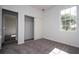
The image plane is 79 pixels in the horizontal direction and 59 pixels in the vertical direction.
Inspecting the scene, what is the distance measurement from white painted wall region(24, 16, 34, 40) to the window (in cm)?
251

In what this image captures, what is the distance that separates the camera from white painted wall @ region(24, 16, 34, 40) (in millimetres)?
4629

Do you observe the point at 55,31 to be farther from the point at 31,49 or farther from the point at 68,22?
the point at 31,49

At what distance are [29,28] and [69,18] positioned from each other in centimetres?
309

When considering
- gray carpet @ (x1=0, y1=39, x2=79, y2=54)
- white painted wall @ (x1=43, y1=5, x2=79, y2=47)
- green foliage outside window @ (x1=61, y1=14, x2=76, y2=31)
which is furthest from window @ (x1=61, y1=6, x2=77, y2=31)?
gray carpet @ (x1=0, y1=39, x2=79, y2=54)

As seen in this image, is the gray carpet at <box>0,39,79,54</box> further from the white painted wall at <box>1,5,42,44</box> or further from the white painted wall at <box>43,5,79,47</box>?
the white painted wall at <box>1,5,42,44</box>

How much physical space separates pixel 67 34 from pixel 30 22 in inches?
119

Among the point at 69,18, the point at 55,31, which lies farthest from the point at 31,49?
the point at 69,18

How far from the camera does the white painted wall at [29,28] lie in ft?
15.2

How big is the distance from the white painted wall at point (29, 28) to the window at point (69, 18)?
251 cm

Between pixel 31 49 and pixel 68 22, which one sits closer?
pixel 31 49

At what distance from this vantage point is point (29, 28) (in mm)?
4855

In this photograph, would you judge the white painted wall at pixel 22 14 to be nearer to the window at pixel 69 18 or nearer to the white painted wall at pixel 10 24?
the white painted wall at pixel 10 24
